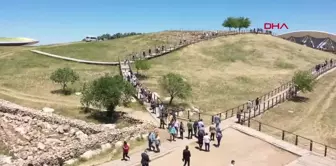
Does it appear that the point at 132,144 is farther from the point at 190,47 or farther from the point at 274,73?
the point at 190,47

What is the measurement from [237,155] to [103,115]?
14.1m

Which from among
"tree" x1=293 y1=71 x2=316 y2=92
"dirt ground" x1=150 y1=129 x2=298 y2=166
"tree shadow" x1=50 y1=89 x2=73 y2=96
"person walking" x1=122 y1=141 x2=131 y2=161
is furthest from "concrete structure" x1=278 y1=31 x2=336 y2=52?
"person walking" x1=122 y1=141 x2=131 y2=161

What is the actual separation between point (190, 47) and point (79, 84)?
28.1 meters

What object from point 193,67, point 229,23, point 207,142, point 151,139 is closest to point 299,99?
point 193,67

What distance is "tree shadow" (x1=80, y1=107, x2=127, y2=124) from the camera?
33.2 m

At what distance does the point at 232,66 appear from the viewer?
62.1 metres

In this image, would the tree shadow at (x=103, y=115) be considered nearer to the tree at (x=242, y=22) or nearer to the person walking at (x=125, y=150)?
the person walking at (x=125, y=150)

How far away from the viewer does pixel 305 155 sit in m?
24.3

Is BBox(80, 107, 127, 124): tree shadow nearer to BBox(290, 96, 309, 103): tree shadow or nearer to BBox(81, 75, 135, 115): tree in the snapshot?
BBox(81, 75, 135, 115): tree

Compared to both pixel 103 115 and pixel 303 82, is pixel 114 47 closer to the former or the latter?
pixel 303 82

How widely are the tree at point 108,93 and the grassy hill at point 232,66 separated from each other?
858cm

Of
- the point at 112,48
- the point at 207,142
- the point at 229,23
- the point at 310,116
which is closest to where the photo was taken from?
the point at 207,142

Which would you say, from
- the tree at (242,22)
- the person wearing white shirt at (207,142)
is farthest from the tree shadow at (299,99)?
the tree at (242,22)

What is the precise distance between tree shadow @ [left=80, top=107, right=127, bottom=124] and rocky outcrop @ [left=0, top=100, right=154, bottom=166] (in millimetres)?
1132
